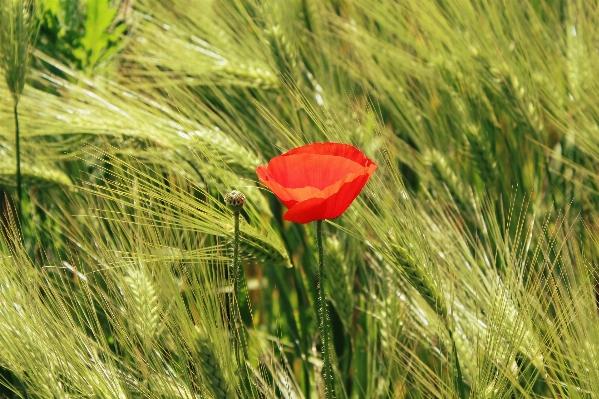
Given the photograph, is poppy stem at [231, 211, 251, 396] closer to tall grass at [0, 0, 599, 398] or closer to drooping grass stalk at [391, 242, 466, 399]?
tall grass at [0, 0, 599, 398]

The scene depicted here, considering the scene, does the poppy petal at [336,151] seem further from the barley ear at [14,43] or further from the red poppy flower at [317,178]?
the barley ear at [14,43]

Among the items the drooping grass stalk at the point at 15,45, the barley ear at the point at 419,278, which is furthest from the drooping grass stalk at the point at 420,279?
the drooping grass stalk at the point at 15,45

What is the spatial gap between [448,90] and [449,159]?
0.10 meters

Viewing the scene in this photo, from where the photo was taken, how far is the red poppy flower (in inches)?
26.0

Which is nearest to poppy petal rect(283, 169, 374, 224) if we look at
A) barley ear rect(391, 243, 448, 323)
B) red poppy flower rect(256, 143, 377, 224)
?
red poppy flower rect(256, 143, 377, 224)

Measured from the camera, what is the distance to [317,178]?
2.36 feet

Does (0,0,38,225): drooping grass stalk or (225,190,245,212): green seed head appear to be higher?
(0,0,38,225): drooping grass stalk

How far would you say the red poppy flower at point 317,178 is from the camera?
26.0 inches

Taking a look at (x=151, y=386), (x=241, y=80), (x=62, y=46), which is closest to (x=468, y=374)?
(x=151, y=386)

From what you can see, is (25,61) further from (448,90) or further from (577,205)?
(577,205)

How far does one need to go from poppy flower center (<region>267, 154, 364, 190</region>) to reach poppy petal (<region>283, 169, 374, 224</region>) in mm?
23

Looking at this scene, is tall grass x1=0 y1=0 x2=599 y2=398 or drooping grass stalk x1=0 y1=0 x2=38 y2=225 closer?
tall grass x1=0 y1=0 x2=599 y2=398

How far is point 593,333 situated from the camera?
766mm

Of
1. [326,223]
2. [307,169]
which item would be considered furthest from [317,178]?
[326,223]
